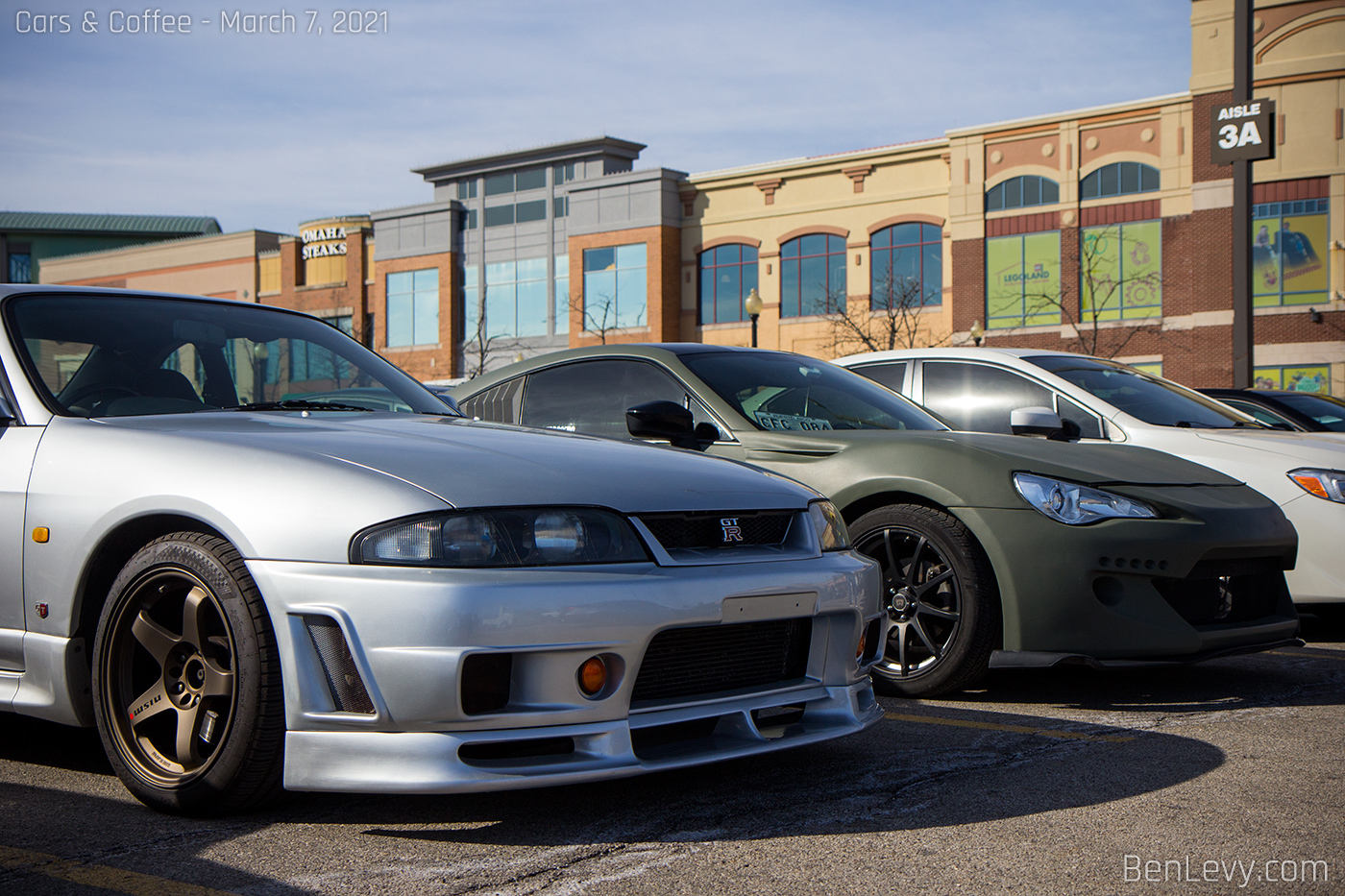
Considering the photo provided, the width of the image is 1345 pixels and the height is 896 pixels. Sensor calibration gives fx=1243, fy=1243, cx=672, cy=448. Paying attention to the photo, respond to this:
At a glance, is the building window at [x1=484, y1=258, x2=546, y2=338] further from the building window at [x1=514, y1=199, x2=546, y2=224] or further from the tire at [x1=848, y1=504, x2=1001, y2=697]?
the tire at [x1=848, y1=504, x2=1001, y2=697]

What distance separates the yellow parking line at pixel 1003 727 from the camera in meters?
4.21

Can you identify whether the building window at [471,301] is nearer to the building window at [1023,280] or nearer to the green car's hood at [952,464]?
the building window at [1023,280]

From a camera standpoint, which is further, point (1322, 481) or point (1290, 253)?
point (1290, 253)

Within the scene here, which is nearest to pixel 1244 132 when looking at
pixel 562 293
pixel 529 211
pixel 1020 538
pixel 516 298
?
pixel 1020 538

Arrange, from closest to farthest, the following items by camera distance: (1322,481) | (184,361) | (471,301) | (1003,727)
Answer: (184,361) → (1003,727) → (1322,481) → (471,301)

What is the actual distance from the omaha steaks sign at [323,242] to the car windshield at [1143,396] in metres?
52.7

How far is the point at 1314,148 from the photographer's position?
32.2m

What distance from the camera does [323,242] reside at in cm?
5712

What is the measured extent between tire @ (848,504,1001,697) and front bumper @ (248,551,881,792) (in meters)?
1.78

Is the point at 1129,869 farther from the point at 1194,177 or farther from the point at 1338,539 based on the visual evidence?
the point at 1194,177

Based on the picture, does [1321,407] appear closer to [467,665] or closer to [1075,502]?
[1075,502]

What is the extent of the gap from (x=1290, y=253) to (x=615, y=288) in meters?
22.6

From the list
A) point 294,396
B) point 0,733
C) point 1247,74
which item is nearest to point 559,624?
point 294,396

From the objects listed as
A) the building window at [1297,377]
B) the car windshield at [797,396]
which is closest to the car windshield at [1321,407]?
the car windshield at [797,396]
